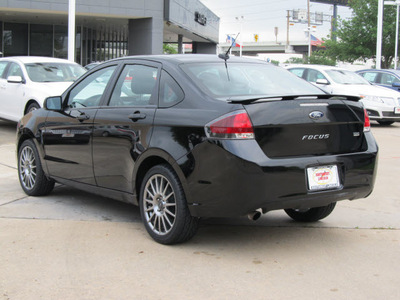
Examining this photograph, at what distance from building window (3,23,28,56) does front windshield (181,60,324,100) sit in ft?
110

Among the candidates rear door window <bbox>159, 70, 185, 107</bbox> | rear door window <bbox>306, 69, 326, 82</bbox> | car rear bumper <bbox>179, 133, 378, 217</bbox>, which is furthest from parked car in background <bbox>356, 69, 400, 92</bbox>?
car rear bumper <bbox>179, 133, 378, 217</bbox>

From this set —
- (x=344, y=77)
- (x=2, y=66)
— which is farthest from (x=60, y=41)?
(x=2, y=66)

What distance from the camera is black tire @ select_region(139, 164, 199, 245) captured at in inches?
183

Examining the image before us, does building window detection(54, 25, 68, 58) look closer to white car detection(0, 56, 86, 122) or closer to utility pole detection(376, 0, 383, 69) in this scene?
utility pole detection(376, 0, 383, 69)

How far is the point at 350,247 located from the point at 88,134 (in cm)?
273

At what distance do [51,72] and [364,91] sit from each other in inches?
353

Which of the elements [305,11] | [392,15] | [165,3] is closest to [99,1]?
[165,3]

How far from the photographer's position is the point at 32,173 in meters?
6.70

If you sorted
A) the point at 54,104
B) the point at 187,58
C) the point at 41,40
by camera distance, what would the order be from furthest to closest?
the point at 41,40
the point at 54,104
the point at 187,58

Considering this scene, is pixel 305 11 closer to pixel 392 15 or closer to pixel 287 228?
pixel 392 15

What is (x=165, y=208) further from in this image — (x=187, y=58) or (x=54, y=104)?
(x=54, y=104)

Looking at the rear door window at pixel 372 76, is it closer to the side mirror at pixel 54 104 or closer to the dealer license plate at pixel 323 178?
the side mirror at pixel 54 104

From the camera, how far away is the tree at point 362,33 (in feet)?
143

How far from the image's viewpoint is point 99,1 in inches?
1297
